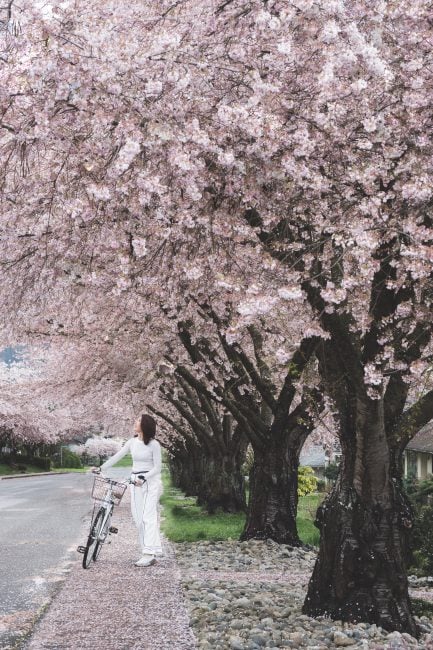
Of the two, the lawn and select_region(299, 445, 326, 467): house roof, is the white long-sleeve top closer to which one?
the lawn

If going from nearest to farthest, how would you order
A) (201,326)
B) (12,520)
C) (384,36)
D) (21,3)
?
(21,3)
(384,36)
(201,326)
(12,520)

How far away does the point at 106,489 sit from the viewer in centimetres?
1159

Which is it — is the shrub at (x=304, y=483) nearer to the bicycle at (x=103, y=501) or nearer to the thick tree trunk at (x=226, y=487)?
the thick tree trunk at (x=226, y=487)

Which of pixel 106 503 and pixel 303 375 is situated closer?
pixel 303 375

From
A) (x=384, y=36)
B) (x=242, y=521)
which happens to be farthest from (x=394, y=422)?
(x=242, y=521)

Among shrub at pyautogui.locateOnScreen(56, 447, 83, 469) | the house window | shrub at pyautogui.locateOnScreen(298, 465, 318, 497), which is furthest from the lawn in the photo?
shrub at pyautogui.locateOnScreen(56, 447, 83, 469)

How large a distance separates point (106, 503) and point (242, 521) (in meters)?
10.5

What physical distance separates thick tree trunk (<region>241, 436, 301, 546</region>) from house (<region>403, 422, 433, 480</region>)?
11.2m

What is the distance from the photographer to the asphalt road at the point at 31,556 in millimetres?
7668

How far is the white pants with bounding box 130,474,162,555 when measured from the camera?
1100 cm

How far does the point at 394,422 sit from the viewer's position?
317 inches

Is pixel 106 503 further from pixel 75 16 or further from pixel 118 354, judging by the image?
pixel 118 354

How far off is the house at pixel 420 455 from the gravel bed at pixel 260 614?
1520 cm

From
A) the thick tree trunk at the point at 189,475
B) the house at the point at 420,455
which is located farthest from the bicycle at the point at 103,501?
the thick tree trunk at the point at 189,475
